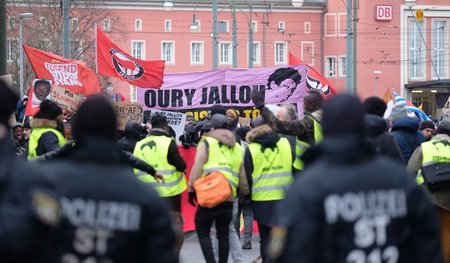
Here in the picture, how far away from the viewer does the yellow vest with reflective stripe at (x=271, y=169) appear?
1077 centimetres

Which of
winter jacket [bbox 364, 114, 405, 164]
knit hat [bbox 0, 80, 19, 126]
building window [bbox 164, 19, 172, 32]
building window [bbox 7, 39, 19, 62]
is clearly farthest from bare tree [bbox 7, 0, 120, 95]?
knit hat [bbox 0, 80, 19, 126]

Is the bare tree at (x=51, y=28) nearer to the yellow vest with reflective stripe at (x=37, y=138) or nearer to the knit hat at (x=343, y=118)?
the yellow vest with reflective stripe at (x=37, y=138)

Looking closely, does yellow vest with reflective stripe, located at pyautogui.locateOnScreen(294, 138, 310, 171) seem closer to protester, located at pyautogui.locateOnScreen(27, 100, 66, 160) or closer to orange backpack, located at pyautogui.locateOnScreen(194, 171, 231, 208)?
orange backpack, located at pyautogui.locateOnScreen(194, 171, 231, 208)

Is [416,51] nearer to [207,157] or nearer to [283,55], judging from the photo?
[283,55]

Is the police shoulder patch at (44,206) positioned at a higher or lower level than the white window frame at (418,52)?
lower

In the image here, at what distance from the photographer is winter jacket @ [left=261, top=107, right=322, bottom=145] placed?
1012cm

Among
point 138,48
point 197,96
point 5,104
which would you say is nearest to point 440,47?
point 138,48

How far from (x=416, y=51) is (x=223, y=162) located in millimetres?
69546

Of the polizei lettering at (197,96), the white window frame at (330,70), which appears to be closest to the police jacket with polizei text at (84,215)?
the polizei lettering at (197,96)

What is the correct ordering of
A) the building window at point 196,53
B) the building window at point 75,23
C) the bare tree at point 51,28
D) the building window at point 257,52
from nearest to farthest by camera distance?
the bare tree at point 51,28, the building window at point 75,23, the building window at point 257,52, the building window at point 196,53

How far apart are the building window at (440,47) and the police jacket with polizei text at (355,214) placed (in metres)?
73.2

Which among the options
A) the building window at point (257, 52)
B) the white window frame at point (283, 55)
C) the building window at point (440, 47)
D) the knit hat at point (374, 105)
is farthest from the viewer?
the white window frame at point (283, 55)

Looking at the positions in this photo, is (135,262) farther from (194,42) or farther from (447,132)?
(194,42)

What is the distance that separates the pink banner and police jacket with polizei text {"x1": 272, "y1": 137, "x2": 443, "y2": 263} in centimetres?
1419
